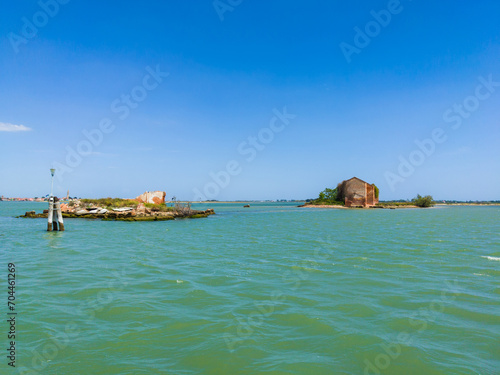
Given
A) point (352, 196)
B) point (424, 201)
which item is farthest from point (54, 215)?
point (424, 201)

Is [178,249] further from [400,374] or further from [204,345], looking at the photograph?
[400,374]

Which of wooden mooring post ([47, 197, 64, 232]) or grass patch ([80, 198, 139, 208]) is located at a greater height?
grass patch ([80, 198, 139, 208])

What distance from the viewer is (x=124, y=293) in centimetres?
873

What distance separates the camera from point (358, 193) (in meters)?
101

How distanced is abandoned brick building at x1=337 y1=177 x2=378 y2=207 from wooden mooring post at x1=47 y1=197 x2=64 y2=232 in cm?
9111

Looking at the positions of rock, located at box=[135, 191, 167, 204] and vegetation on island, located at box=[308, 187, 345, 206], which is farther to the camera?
vegetation on island, located at box=[308, 187, 345, 206]

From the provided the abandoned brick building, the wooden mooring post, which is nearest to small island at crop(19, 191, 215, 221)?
the wooden mooring post

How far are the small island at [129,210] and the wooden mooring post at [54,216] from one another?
1184 cm

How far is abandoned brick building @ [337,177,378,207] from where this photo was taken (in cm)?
10050

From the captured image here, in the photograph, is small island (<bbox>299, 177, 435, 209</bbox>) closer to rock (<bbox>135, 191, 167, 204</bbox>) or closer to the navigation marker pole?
rock (<bbox>135, 191, 167, 204</bbox>)

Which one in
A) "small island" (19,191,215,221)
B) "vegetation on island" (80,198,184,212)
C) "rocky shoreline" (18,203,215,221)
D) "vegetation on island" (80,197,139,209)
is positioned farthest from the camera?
"vegetation on island" (80,197,139,209)

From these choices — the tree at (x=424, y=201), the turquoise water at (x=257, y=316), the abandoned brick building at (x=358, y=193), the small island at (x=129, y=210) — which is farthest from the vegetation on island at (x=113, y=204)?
the tree at (x=424, y=201)

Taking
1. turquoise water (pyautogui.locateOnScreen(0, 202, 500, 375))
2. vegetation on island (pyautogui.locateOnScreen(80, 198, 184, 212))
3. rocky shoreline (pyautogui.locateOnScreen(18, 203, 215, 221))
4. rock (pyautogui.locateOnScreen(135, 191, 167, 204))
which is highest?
rock (pyautogui.locateOnScreen(135, 191, 167, 204))

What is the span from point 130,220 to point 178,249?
25.6 meters
